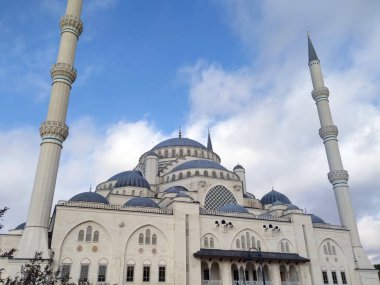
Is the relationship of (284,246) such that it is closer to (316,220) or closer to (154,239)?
(316,220)

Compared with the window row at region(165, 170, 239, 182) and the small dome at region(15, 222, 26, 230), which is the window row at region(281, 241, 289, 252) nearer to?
the window row at region(165, 170, 239, 182)

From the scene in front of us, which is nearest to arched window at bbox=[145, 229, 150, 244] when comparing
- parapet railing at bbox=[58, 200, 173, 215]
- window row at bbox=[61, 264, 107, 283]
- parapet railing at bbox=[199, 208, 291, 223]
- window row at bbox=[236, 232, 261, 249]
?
parapet railing at bbox=[58, 200, 173, 215]

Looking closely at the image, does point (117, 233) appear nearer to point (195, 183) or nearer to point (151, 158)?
point (195, 183)

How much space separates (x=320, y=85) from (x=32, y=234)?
112 ft

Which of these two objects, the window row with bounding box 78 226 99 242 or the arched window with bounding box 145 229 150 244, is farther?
the arched window with bounding box 145 229 150 244

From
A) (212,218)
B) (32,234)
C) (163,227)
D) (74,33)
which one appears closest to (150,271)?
(163,227)

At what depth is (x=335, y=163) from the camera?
38.8 m

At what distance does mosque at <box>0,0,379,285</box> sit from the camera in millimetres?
25859

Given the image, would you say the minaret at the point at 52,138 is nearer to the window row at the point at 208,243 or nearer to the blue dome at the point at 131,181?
the blue dome at the point at 131,181

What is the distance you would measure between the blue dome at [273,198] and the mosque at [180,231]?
20cm

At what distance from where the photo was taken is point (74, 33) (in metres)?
32.2

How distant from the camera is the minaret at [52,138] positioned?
24047 mm

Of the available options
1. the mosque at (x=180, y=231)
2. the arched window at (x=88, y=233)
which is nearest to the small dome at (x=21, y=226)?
the mosque at (x=180, y=231)

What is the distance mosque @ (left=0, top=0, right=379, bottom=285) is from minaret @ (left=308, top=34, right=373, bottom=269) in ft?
0.35
